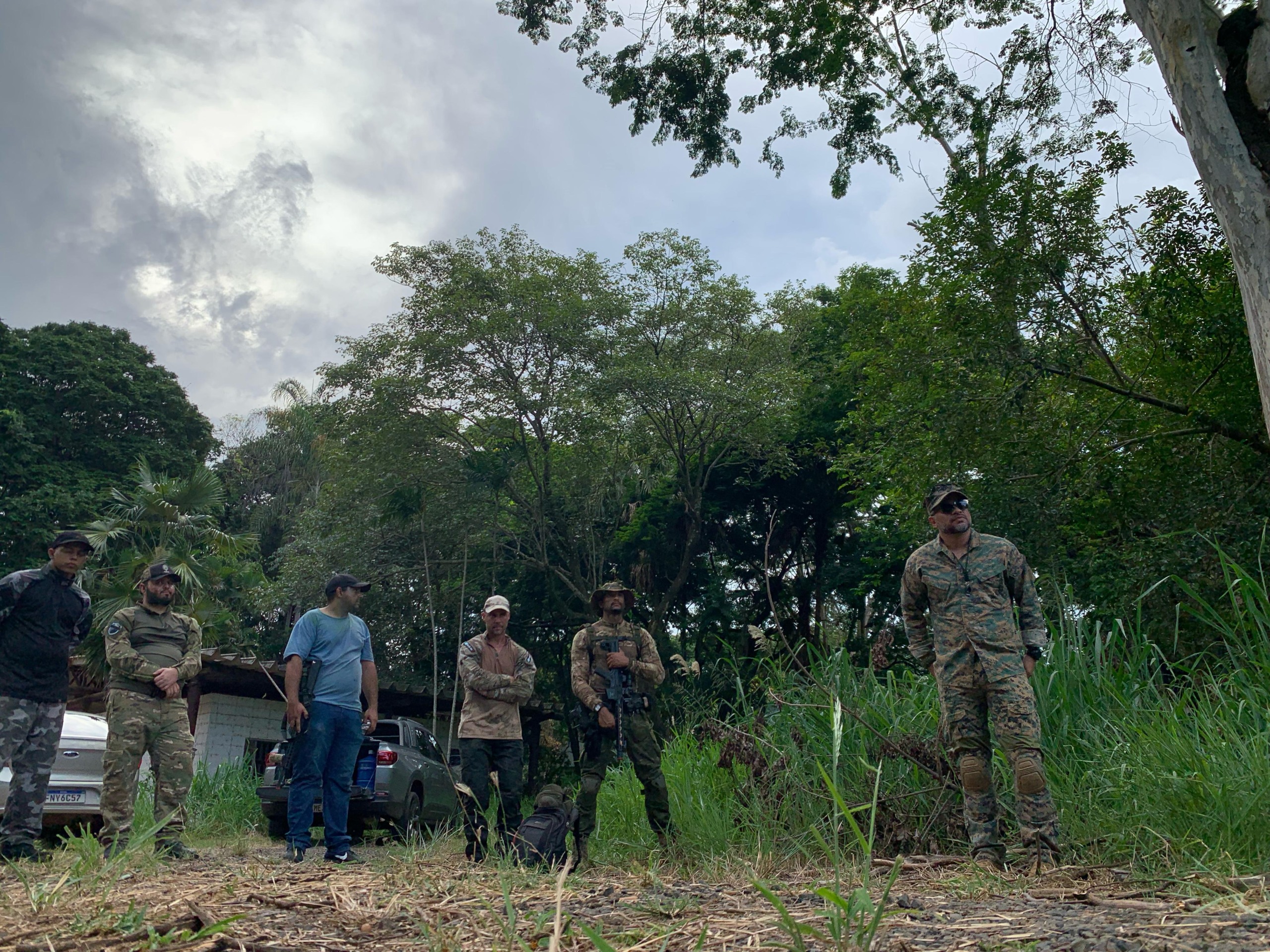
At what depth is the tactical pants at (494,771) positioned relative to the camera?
5719mm

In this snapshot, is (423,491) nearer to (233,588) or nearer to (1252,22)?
(233,588)

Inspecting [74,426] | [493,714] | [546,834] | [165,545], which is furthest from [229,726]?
[74,426]

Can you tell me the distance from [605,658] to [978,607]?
7.30 feet

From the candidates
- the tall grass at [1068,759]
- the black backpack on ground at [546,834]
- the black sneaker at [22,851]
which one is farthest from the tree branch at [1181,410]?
the black sneaker at [22,851]

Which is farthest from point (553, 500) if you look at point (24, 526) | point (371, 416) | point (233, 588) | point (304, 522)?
point (24, 526)

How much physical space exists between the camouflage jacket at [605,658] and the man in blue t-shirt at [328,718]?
1.22m

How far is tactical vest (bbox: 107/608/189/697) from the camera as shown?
5.50 m

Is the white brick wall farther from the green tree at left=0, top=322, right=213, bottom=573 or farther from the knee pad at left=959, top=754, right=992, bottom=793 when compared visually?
the knee pad at left=959, top=754, right=992, bottom=793

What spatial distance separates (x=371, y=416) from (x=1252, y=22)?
49.3 ft

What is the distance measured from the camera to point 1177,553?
784 centimetres

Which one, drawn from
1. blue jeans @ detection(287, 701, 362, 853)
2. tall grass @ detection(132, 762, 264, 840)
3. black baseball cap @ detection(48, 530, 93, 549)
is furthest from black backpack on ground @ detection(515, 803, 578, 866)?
tall grass @ detection(132, 762, 264, 840)

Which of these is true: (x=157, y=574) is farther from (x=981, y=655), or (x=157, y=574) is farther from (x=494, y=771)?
(x=981, y=655)

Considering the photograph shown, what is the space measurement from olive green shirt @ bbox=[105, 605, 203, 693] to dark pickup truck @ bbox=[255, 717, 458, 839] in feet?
11.9

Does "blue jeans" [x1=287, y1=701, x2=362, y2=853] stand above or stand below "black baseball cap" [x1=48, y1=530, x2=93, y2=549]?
below
